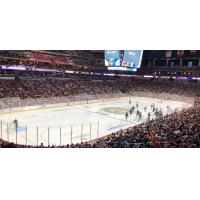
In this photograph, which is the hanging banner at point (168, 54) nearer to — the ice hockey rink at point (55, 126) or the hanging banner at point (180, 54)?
the hanging banner at point (180, 54)

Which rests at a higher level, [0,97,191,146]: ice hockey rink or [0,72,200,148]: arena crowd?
[0,72,200,148]: arena crowd

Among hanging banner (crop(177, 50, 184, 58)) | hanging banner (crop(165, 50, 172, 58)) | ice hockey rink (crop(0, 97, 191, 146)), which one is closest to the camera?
ice hockey rink (crop(0, 97, 191, 146))

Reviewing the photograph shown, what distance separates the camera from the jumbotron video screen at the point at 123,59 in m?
25.4

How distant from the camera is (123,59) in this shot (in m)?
26.4

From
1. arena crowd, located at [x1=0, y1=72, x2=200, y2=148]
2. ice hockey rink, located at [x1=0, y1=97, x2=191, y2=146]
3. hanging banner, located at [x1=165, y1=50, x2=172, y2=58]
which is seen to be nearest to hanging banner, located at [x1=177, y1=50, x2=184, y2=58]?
hanging banner, located at [x1=165, y1=50, x2=172, y2=58]

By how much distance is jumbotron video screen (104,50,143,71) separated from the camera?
1000 inches

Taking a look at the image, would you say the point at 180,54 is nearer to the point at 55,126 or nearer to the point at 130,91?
the point at 130,91

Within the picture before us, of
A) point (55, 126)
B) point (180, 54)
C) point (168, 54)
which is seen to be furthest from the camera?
point (168, 54)

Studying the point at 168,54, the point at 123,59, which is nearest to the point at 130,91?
the point at 123,59

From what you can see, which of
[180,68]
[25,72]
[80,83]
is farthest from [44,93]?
[180,68]

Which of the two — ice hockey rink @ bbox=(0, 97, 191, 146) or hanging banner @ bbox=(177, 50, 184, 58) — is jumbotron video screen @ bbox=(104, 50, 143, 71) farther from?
ice hockey rink @ bbox=(0, 97, 191, 146)

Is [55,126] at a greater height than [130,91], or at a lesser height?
lesser

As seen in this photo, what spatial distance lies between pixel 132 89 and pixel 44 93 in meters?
16.0

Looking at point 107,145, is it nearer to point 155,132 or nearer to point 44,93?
point 155,132
